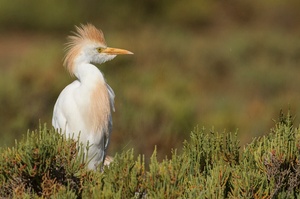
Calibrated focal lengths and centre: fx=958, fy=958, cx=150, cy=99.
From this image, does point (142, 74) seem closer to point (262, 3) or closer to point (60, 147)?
point (60, 147)

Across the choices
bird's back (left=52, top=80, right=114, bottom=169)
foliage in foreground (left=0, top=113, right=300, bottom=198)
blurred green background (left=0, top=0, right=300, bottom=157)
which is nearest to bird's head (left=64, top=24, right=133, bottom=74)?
bird's back (left=52, top=80, right=114, bottom=169)

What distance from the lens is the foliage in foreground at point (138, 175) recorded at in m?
4.50

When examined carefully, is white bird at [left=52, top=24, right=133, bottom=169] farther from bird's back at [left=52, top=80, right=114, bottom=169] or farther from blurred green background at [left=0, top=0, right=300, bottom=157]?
blurred green background at [left=0, top=0, right=300, bottom=157]

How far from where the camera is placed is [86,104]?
6.26 meters

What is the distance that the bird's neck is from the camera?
6180 millimetres

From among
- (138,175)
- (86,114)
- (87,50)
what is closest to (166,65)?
(87,50)

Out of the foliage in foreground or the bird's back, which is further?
the bird's back

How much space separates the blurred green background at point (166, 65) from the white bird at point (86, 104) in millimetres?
442

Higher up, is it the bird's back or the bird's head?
the bird's head

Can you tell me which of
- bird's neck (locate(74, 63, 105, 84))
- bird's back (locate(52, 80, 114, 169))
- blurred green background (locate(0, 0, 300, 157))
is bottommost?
bird's back (locate(52, 80, 114, 169))

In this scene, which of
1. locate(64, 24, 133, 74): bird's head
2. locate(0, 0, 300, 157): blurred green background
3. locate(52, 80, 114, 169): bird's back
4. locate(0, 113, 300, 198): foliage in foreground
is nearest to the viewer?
locate(0, 113, 300, 198): foliage in foreground

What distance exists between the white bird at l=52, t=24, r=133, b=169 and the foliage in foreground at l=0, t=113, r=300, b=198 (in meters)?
1.22

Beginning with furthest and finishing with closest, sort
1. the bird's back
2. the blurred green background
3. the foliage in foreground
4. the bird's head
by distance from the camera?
the blurred green background → the bird's head → the bird's back → the foliage in foreground

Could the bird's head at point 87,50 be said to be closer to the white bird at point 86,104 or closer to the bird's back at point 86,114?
the white bird at point 86,104
